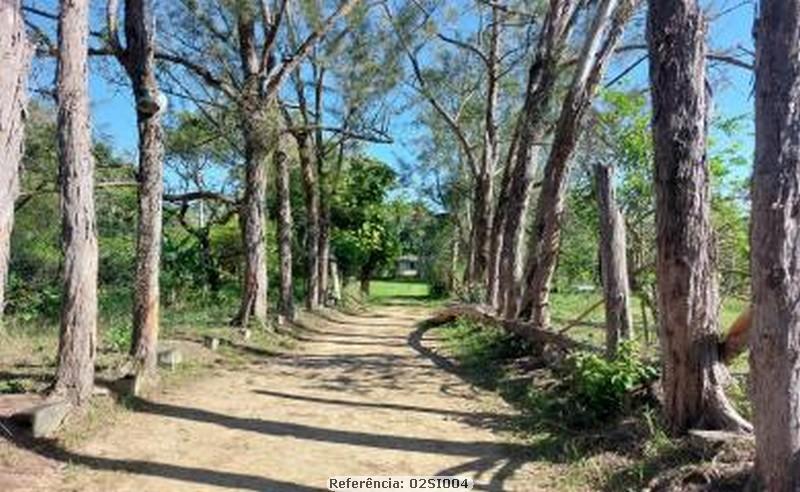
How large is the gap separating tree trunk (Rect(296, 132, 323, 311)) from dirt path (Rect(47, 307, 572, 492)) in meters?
12.6

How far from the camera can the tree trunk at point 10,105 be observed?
575 cm

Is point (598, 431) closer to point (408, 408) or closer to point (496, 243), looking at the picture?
point (408, 408)

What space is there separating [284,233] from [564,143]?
31.6 ft

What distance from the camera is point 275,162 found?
68.8ft

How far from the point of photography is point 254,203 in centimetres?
1730

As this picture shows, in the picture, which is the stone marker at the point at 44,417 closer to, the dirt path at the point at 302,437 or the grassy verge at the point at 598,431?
the dirt path at the point at 302,437

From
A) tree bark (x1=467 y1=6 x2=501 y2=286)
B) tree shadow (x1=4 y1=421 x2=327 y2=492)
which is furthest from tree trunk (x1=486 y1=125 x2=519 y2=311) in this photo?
tree shadow (x1=4 y1=421 x2=327 y2=492)

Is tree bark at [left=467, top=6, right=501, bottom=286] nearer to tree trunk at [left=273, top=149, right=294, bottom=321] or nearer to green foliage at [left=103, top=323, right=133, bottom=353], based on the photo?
tree trunk at [left=273, top=149, right=294, bottom=321]

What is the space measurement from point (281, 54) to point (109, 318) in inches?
276

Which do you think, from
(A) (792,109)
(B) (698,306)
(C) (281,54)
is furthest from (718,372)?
(C) (281,54)

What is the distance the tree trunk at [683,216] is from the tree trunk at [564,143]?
5492 millimetres

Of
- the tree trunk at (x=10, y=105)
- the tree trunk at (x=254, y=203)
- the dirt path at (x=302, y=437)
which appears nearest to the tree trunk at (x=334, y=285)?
the tree trunk at (x=254, y=203)

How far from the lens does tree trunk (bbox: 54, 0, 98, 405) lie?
896 centimetres

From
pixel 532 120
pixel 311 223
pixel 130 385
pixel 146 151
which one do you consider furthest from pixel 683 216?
pixel 311 223
